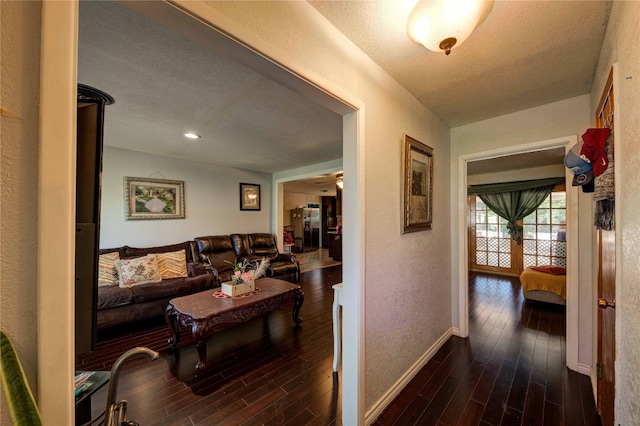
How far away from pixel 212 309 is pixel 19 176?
2036 millimetres

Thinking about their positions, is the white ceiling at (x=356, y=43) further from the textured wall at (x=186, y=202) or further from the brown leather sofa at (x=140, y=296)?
the brown leather sofa at (x=140, y=296)

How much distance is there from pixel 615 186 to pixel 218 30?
1.84 meters

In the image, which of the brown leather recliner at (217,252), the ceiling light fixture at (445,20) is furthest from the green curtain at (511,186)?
the brown leather recliner at (217,252)

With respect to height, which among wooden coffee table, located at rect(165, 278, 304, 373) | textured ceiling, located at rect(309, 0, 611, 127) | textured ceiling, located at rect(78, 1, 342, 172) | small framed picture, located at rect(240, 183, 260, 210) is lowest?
wooden coffee table, located at rect(165, 278, 304, 373)

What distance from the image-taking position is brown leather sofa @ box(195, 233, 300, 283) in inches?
178

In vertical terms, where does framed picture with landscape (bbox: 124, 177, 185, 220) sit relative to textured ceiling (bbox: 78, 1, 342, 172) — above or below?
below

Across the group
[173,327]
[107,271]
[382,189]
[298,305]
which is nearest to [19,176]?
[382,189]

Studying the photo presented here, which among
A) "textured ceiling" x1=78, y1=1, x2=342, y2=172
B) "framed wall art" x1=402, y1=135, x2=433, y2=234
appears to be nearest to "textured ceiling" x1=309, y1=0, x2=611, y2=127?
"framed wall art" x1=402, y1=135, x2=433, y2=234

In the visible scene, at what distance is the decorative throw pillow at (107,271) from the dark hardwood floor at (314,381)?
663mm

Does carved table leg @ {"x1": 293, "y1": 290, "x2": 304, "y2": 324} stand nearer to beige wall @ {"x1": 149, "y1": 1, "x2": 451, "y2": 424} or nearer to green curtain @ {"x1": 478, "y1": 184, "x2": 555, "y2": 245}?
beige wall @ {"x1": 149, "y1": 1, "x2": 451, "y2": 424}

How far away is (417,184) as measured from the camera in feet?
6.86

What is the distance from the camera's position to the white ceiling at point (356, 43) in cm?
127

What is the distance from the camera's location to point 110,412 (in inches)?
26.6

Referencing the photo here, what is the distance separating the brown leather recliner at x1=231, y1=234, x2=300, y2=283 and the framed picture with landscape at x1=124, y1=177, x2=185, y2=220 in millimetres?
1214
